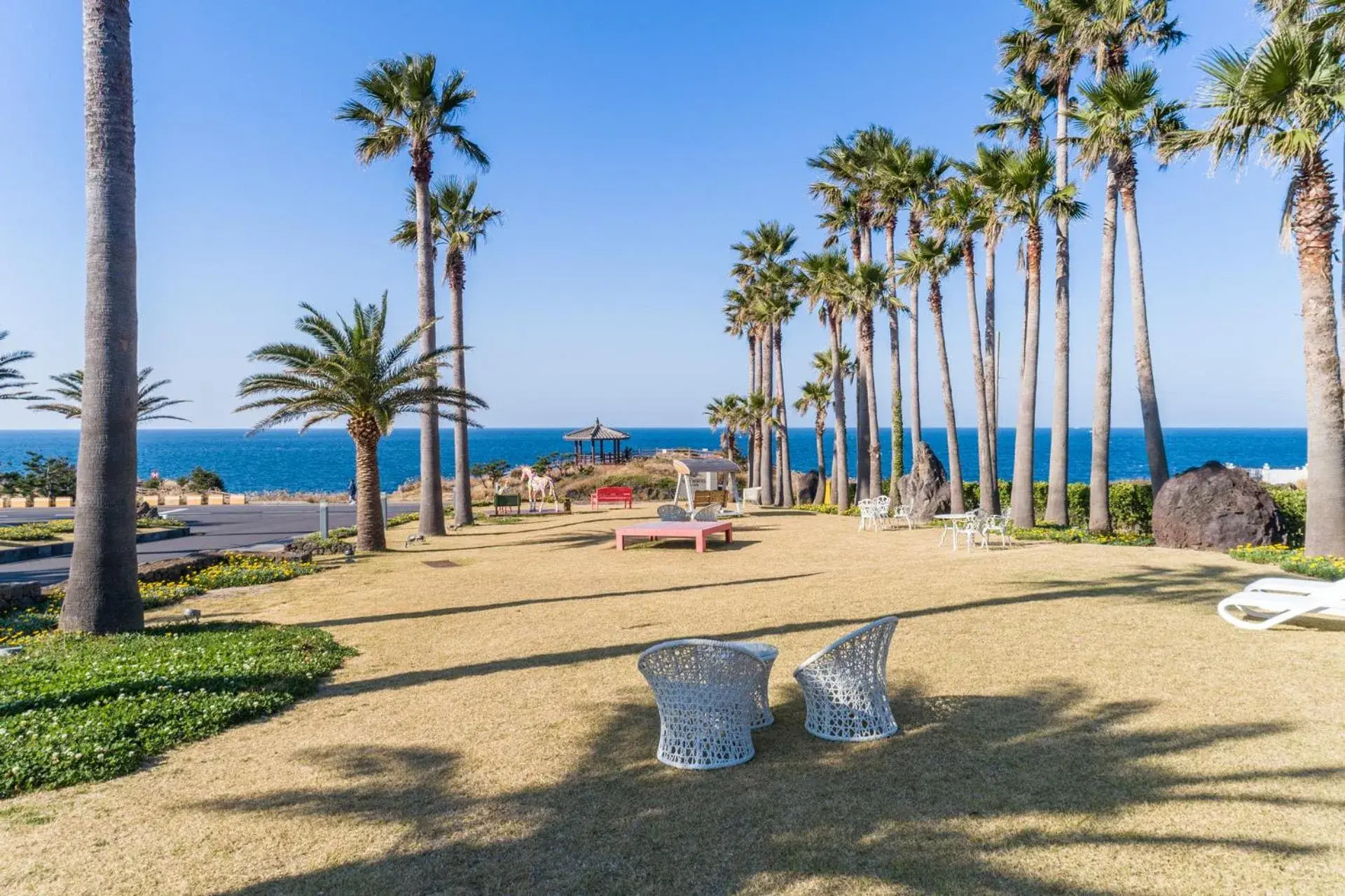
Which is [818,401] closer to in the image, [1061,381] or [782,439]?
[782,439]

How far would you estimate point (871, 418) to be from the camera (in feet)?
86.3

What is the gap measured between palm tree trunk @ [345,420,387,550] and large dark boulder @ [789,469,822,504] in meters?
23.6

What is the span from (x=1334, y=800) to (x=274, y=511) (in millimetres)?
33719

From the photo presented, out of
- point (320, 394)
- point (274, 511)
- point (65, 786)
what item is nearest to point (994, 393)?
point (320, 394)

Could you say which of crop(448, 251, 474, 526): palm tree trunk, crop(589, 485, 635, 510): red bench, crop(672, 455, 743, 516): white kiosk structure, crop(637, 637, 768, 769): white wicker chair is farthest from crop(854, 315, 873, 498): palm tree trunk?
crop(637, 637, 768, 769): white wicker chair

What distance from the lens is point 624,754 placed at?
5004 millimetres

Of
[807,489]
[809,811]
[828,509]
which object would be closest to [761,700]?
[809,811]

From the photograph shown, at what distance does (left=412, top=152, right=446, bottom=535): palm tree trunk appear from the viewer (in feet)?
65.2

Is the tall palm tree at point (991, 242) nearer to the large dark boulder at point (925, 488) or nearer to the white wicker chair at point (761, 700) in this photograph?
the large dark boulder at point (925, 488)

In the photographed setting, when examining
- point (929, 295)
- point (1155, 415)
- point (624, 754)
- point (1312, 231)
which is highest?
point (929, 295)

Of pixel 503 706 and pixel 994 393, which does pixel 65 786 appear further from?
pixel 994 393

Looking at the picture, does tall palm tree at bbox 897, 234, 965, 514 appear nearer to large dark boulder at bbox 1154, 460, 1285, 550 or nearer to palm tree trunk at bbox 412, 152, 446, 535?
large dark boulder at bbox 1154, 460, 1285, 550

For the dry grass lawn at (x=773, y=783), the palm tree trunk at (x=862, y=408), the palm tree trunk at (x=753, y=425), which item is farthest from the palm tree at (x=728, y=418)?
the dry grass lawn at (x=773, y=783)

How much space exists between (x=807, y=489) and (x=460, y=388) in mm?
20713
